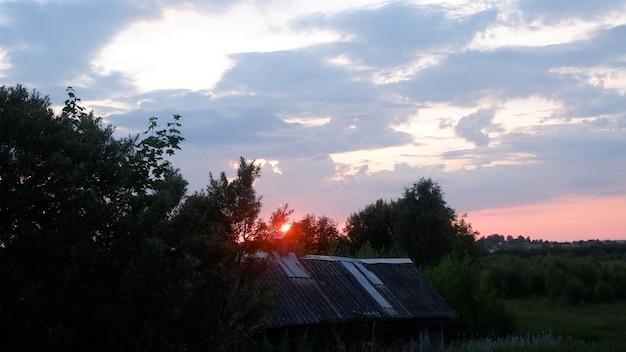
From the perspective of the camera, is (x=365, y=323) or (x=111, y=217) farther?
(x=365, y=323)

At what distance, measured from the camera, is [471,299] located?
30344 millimetres

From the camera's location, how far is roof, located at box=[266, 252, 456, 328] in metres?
20.8

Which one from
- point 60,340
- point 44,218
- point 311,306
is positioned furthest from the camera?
point 311,306

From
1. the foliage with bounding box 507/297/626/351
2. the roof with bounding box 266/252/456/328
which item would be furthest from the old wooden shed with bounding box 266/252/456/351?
the foliage with bounding box 507/297/626/351

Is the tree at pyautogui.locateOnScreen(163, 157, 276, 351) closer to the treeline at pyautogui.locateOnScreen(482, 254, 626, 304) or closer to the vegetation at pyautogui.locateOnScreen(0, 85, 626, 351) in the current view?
the vegetation at pyautogui.locateOnScreen(0, 85, 626, 351)

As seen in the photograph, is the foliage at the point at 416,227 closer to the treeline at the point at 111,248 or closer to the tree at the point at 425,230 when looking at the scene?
the tree at the point at 425,230

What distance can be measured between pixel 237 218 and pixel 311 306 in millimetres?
10781

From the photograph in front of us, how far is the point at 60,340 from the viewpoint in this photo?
9.20m

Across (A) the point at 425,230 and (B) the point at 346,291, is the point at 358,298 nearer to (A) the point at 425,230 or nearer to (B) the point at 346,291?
(B) the point at 346,291

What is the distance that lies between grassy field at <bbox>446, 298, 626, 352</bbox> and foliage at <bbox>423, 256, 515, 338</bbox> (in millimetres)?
1124

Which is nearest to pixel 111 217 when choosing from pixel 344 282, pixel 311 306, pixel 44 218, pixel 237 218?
pixel 44 218

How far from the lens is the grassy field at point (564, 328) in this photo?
742 inches

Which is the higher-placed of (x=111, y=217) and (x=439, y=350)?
(x=111, y=217)

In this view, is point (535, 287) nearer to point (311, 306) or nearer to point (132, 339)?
point (311, 306)
